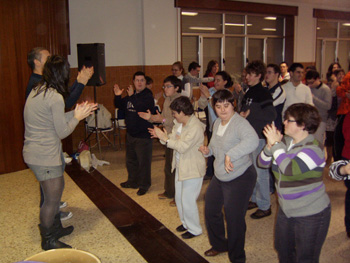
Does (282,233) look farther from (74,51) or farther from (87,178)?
(74,51)

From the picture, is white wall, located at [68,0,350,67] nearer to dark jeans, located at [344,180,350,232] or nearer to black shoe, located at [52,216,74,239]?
black shoe, located at [52,216,74,239]

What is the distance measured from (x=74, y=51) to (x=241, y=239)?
18.7 ft

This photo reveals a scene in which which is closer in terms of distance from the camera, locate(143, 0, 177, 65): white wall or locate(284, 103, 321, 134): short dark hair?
locate(284, 103, 321, 134): short dark hair

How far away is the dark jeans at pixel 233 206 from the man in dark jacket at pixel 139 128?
1.84 metres

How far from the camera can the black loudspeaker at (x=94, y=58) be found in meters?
5.88

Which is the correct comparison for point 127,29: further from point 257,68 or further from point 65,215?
point 65,215

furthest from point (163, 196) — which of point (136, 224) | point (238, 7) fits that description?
point (238, 7)

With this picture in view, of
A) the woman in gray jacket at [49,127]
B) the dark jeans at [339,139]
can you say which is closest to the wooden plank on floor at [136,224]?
the woman in gray jacket at [49,127]

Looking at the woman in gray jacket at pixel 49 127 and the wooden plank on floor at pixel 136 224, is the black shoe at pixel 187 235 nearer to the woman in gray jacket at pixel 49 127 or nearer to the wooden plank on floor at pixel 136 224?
the wooden plank on floor at pixel 136 224

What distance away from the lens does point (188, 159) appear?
10.2ft

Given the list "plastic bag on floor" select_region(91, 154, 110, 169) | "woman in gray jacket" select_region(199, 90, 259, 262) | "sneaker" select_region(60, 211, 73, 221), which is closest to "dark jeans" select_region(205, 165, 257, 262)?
"woman in gray jacket" select_region(199, 90, 259, 262)

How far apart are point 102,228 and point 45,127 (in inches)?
52.1

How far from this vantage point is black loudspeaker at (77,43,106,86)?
19.3 feet

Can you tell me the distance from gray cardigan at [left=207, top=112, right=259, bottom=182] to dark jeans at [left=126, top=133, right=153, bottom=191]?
6.19 ft
